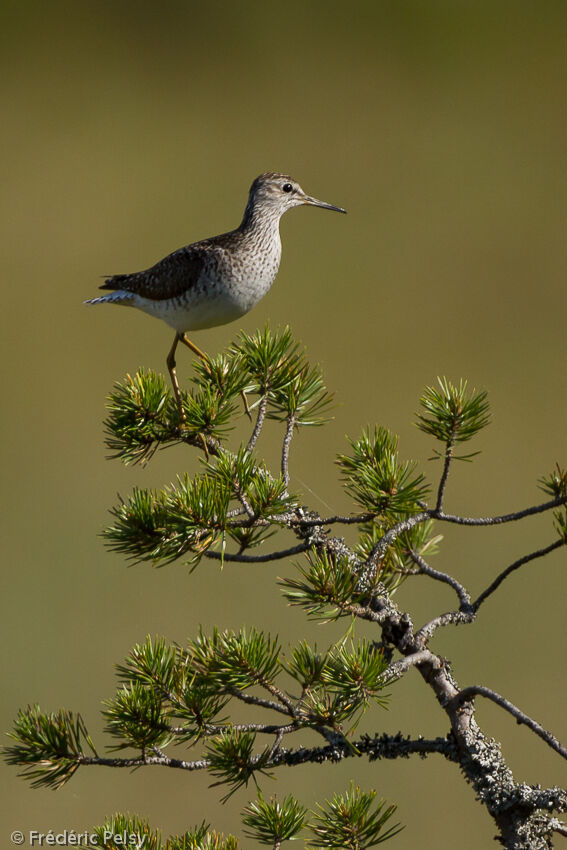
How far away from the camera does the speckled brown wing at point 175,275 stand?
2.10m

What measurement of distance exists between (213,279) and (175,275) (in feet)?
0.43

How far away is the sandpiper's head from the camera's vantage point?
2410mm

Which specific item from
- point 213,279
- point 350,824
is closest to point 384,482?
point 350,824

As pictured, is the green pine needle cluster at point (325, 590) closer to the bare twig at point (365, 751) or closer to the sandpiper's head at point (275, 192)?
the bare twig at point (365, 751)

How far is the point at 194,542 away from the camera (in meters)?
1.11

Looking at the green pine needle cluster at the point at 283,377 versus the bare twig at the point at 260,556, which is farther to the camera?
the green pine needle cluster at the point at 283,377

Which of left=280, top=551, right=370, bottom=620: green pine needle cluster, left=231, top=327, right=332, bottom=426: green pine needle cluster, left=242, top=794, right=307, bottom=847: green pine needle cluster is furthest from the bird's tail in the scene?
left=242, top=794, right=307, bottom=847: green pine needle cluster

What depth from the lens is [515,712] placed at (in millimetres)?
912

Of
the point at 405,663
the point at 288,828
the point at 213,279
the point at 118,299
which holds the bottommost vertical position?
the point at 288,828

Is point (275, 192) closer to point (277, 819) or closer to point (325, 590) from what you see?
point (325, 590)

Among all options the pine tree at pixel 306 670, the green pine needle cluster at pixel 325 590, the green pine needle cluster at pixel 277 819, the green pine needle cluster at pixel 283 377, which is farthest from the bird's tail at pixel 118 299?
the green pine needle cluster at pixel 277 819

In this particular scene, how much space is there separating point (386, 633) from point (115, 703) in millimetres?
353

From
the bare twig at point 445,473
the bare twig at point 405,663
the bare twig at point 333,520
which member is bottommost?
the bare twig at point 405,663

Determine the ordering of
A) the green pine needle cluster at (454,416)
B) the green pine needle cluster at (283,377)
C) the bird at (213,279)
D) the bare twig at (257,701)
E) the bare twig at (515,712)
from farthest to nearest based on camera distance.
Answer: the bird at (213,279), the green pine needle cluster at (283,377), the green pine needle cluster at (454,416), the bare twig at (257,701), the bare twig at (515,712)
